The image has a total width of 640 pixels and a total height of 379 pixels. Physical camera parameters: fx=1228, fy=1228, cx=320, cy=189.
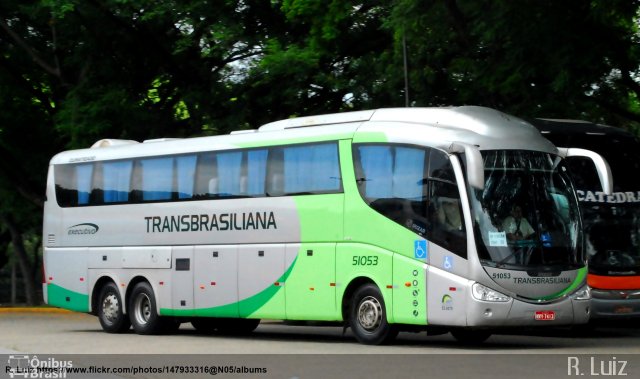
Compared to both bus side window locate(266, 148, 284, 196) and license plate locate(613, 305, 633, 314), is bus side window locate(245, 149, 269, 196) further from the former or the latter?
license plate locate(613, 305, 633, 314)

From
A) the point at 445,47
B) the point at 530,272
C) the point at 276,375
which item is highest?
the point at 445,47

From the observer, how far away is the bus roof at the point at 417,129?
55.6 ft

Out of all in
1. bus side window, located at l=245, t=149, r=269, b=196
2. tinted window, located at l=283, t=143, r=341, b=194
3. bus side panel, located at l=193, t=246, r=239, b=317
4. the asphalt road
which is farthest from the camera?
bus side panel, located at l=193, t=246, r=239, b=317

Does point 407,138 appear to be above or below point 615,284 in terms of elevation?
above

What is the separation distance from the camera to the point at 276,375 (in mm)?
13047

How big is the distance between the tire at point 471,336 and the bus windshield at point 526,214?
1.90m

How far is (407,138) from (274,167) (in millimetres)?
2894

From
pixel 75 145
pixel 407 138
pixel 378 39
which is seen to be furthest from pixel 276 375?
pixel 75 145

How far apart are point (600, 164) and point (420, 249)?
9.12 feet

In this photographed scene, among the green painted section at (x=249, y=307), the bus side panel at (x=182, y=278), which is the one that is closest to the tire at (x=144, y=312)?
the bus side panel at (x=182, y=278)

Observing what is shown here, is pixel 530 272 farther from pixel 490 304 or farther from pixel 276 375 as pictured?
pixel 276 375

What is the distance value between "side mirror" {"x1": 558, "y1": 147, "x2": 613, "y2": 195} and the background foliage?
6.95 feet

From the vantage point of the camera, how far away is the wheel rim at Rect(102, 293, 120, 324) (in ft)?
73.3

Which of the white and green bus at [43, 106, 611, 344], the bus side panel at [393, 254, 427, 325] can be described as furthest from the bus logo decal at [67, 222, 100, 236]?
the bus side panel at [393, 254, 427, 325]
